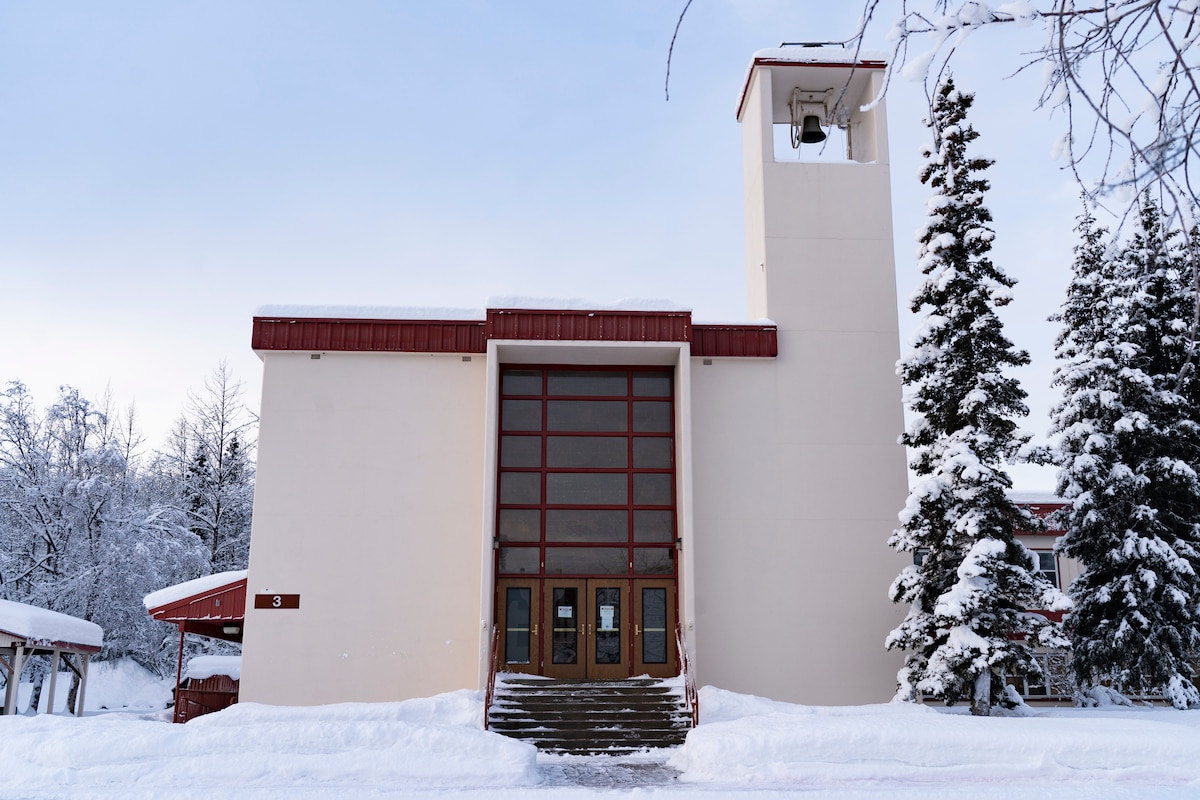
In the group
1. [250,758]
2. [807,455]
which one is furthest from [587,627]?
[250,758]

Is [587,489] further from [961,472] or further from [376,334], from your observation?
[961,472]

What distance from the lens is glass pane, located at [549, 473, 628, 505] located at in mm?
19344

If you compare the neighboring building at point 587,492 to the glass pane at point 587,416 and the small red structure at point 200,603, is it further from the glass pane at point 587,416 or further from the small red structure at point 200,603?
the small red structure at point 200,603

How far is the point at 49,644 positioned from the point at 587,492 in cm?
1199

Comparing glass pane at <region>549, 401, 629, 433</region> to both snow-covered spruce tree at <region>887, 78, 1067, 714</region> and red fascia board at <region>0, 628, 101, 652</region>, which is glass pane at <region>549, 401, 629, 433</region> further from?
red fascia board at <region>0, 628, 101, 652</region>

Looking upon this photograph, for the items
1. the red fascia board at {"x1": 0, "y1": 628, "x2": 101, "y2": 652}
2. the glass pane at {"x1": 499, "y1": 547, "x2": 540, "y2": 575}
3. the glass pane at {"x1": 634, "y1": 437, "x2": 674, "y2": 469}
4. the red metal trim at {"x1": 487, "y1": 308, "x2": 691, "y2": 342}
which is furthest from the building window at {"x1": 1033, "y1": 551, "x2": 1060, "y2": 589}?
the red fascia board at {"x1": 0, "y1": 628, "x2": 101, "y2": 652}

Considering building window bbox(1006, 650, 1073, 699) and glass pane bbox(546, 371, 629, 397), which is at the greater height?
glass pane bbox(546, 371, 629, 397)

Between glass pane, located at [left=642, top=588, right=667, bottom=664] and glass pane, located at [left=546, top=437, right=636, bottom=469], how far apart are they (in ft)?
8.15

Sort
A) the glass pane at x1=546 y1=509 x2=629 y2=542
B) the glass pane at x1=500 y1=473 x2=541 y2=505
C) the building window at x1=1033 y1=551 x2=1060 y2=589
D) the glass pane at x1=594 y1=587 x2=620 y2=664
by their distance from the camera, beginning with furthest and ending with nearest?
the building window at x1=1033 y1=551 x2=1060 y2=589 < the glass pane at x1=500 y1=473 x2=541 y2=505 < the glass pane at x1=546 y1=509 x2=629 y2=542 < the glass pane at x1=594 y1=587 x2=620 y2=664

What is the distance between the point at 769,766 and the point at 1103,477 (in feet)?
40.9

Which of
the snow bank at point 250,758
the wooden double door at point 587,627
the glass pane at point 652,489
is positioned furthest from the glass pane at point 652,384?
the snow bank at point 250,758

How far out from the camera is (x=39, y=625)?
21156 mm

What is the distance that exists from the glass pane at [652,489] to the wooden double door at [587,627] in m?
1.46

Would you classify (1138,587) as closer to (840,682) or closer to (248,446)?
(840,682)
